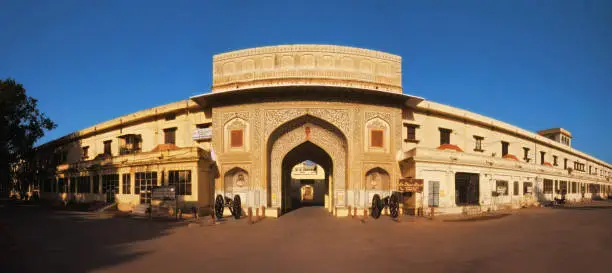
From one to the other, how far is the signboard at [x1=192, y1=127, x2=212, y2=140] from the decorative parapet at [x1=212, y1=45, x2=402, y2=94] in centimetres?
292

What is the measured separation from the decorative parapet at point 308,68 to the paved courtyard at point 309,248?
9.59 metres

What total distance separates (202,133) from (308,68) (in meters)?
8.78

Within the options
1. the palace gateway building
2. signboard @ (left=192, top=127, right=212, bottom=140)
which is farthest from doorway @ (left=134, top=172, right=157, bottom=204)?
signboard @ (left=192, top=127, right=212, bottom=140)

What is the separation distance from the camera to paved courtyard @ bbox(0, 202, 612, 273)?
7824 mm

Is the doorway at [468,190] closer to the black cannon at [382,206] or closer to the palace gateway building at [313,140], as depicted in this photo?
the palace gateway building at [313,140]

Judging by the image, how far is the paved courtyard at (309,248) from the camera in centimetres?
782

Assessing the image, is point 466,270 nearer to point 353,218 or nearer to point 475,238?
point 475,238

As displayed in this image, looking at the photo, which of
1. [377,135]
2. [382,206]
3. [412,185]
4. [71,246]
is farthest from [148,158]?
[412,185]

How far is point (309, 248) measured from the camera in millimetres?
10062

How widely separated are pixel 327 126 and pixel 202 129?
29.3ft

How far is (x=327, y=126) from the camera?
20.5 metres

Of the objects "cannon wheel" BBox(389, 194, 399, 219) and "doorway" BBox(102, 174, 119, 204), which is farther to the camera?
"doorway" BBox(102, 174, 119, 204)

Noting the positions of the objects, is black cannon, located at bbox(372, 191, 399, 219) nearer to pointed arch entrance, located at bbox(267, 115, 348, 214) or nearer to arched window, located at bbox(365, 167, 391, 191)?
arched window, located at bbox(365, 167, 391, 191)

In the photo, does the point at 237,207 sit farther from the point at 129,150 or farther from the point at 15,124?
the point at 15,124
